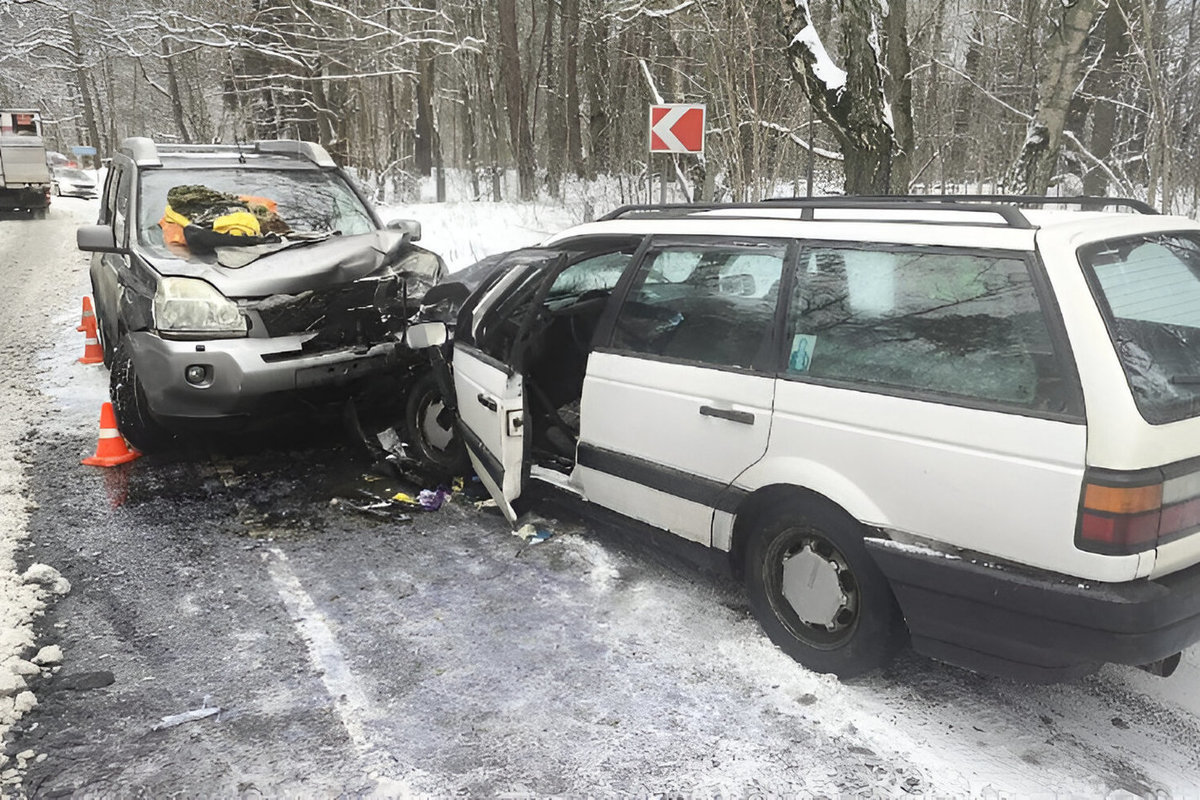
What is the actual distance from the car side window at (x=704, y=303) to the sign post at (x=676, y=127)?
6416mm

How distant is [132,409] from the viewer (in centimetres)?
578

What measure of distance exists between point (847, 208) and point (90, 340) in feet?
26.3

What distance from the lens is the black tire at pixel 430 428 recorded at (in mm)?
5602

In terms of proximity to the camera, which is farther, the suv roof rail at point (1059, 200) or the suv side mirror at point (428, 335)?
the suv side mirror at point (428, 335)

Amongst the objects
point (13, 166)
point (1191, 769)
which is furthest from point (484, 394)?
point (13, 166)

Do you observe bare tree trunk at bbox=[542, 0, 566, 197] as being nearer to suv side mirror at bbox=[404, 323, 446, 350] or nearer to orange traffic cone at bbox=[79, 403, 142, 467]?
orange traffic cone at bbox=[79, 403, 142, 467]

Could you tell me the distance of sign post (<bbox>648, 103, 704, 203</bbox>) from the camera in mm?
10016

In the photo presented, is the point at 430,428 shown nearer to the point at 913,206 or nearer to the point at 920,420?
the point at 913,206

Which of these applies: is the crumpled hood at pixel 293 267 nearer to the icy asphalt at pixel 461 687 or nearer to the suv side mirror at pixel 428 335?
the suv side mirror at pixel 428 335

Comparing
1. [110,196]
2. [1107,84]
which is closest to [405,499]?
[110,196]

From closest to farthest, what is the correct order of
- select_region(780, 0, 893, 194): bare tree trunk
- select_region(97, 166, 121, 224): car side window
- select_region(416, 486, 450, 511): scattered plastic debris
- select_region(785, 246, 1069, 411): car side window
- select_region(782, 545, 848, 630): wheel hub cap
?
select_region(785, 246, 1069, 411): car side window → select_region(782, 545, 848, 630): wheel hub cap → select_region(416, 486, 450, 511): scattered plastic debris → select_region(97, 166, 121, 224): car side window → select_region(780, 0, 893, 194): bare tree trunk

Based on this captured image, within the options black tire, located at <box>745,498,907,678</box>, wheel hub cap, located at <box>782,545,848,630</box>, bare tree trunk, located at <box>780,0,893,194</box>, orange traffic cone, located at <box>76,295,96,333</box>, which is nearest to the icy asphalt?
black tire, located at <box>745,498,907,678</box>

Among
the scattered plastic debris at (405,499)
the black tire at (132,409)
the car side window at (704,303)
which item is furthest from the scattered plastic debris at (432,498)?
the black tire at (132,409)

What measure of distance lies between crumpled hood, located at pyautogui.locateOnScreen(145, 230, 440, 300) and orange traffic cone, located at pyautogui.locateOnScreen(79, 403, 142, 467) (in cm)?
107
